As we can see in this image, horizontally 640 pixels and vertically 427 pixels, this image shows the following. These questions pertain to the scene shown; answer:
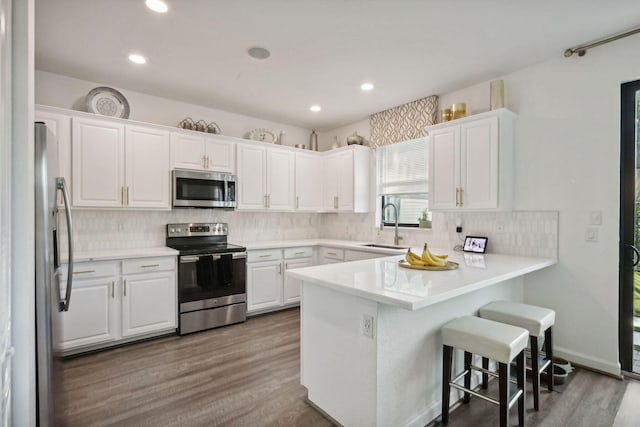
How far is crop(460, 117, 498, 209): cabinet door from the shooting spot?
2943 millimetres

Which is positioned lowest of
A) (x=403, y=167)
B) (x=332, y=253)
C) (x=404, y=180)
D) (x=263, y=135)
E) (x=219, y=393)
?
(x=219, y=393)

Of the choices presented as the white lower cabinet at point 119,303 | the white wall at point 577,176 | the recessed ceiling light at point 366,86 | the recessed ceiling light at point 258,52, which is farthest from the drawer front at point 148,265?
the white wall at point 577,176

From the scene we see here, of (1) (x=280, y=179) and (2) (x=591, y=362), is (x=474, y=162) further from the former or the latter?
(1) (x=280, y=179)

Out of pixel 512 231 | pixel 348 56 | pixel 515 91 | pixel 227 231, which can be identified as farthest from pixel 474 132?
pixel 227 231

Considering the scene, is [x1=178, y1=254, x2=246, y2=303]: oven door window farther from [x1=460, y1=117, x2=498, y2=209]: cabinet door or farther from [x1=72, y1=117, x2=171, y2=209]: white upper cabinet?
[x1=460, y1=117, x2=498, y2=209]: cabinet door

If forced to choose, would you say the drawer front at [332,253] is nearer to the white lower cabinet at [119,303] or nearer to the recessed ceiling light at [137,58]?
the white lower cabinet at [119,303]

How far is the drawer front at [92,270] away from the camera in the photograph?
2874 millimetres

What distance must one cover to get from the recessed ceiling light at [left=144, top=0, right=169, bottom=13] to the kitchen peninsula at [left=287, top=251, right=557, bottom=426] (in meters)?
1.95

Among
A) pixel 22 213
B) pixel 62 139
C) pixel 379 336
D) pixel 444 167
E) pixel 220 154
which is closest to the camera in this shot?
pixel 22 213

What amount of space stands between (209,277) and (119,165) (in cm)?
148

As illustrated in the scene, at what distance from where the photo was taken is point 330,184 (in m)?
4.84

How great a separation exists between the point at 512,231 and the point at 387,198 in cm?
175

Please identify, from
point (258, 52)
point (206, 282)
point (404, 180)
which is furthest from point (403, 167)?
point (206, 282)

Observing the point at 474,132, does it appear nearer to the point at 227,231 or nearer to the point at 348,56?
the point at 348,56
